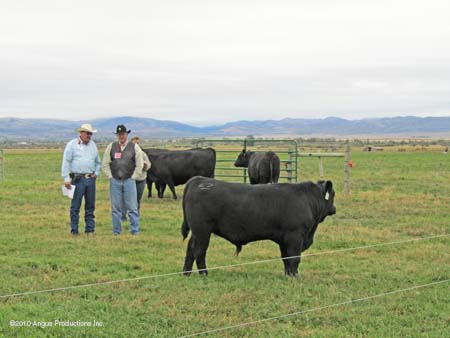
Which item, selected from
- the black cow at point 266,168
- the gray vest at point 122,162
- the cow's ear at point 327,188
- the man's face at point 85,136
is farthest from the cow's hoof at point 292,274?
the black cow at point 266,168

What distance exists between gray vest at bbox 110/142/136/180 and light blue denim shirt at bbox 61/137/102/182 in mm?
360

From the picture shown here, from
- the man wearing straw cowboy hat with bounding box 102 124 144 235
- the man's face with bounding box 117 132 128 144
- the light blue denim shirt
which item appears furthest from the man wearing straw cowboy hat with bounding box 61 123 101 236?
the man's face with bounding box 117 132 128 144

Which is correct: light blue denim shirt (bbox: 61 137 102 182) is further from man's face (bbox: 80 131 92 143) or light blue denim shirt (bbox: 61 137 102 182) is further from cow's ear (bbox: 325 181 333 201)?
cow's ear (bbox: 325 181 333 201)

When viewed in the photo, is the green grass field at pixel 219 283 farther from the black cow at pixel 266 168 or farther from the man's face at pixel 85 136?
the black cow at pixel 266 168

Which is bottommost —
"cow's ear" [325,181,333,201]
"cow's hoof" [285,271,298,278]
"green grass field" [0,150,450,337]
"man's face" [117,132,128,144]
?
"green grass field" [0,150,450,337]

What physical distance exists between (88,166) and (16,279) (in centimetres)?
368

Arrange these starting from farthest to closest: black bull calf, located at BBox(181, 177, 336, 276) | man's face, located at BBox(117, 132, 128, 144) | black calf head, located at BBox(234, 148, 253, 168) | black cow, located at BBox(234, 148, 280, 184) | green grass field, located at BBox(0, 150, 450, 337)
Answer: black calf head, located at BBox(234, 148, 253, 168) < black cow, located at BBox(234, 148, 280, 184) < man's face, located at BBox(117, 132, 128, 144) < black bull calf, located at BBox(181, 177, 336, 276) < green grass field, located at BBox(0, 150, 450, 337)

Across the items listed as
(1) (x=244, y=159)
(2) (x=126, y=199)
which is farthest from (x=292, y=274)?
(1) (x=244, y=159)

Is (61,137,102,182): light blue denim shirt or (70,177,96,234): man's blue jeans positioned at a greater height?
(61,137,102,182): light blue denim shirt

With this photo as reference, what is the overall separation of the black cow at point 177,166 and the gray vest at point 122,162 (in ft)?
20.4

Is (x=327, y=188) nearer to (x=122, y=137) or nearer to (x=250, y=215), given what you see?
(x=250, y=215)

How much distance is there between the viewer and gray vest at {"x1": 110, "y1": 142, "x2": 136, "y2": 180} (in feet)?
36.3

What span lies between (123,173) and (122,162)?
21cm

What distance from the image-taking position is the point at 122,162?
36.3 feet
